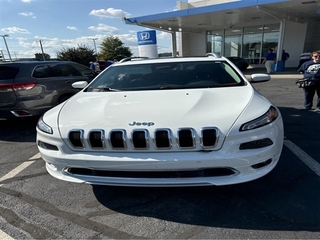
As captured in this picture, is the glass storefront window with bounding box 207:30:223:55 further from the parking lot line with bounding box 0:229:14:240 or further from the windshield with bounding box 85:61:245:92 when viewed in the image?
the parking lot line with bounding box 0:229:14:240

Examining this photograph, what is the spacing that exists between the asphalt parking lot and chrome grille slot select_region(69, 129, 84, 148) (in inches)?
28.4

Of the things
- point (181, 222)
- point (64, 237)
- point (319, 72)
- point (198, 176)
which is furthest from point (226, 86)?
point (319, 72)

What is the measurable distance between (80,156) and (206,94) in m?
1.55

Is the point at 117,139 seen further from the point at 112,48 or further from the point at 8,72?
the point at 112,48

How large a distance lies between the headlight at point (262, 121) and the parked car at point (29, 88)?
4.48 meters

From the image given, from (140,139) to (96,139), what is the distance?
0.43m

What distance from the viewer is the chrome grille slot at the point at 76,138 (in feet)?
7.09

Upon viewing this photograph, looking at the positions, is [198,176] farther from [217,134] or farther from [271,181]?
[271,181]

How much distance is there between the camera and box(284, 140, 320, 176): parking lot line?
2.96 metres

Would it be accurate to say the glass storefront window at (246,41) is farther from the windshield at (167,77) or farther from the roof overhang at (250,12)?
the windshield at (167,77)

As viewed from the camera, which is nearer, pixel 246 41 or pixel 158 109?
pixel 158 109

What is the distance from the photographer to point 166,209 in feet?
7.55

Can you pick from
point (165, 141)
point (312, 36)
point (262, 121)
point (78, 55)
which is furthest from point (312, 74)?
point (78, 55)

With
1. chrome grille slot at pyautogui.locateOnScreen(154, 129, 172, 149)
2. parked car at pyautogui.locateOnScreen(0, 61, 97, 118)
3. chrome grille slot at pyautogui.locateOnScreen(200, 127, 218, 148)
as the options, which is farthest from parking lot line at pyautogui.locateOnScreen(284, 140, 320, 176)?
parked car at pyautogui.locateOnScreen(0, 61, 97, 118)
